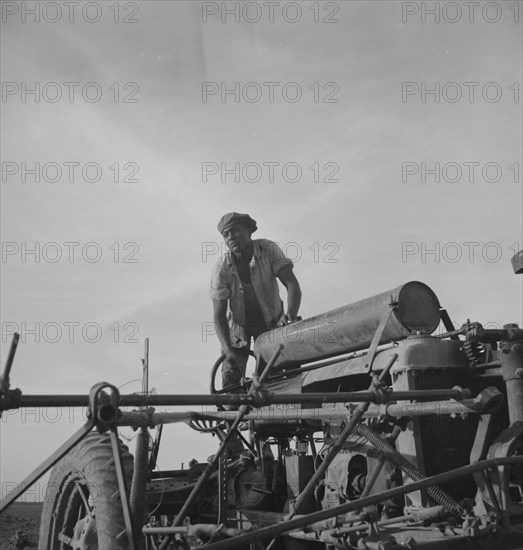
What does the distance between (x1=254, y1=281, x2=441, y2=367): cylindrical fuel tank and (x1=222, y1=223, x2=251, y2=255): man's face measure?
167 centimetres

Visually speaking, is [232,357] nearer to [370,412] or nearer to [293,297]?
[293,297]

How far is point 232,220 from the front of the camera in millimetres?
7258

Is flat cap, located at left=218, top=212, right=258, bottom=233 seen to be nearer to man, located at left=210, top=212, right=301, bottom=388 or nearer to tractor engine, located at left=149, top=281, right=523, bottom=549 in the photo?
man, located at left=210, top=212, right=301, bottom=388

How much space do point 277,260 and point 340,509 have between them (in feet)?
14.1

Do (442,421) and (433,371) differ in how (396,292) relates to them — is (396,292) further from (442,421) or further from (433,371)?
(442,421)

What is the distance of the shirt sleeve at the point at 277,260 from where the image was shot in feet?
24.6

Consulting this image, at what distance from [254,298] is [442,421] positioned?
322 centimetres

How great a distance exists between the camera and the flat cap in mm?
7258

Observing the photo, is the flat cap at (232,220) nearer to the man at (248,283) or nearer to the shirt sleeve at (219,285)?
the man at (248,283)

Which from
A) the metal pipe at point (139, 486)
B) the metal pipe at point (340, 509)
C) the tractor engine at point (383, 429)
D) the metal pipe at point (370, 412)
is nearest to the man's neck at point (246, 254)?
the tractor engine at point (383, 429)

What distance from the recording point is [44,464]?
3180mm

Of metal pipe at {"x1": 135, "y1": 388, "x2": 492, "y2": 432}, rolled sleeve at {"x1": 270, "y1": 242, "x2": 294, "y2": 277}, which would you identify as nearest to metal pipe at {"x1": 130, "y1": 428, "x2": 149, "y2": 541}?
metal pipe at {"x1": 135, "y1": 388, "x2": 492, "y2": 432}

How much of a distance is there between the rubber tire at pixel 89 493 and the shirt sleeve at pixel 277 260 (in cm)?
271

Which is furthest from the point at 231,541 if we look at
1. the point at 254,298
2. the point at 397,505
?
the point at 254,298
